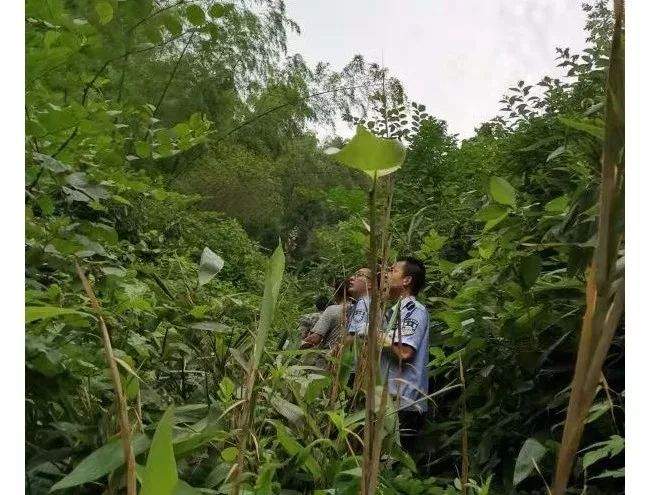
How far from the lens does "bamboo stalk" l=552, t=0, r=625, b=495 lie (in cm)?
19

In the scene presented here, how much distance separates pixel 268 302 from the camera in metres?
0.30

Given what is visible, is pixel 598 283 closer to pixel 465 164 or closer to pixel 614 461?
pixel 614 461

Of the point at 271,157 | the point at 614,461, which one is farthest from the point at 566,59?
the point at 271,157

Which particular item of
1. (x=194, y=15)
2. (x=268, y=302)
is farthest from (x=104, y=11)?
(x=268, y=302)

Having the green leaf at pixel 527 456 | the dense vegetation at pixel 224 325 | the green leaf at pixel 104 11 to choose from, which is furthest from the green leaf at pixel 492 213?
the green leaf at pixel 104 11

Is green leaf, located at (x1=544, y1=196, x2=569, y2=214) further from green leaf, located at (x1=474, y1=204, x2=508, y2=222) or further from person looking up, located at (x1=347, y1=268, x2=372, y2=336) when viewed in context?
person looking up, located at (x1=347, y1=268, x2=372, y2=336)

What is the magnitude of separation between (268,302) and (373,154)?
9 cm

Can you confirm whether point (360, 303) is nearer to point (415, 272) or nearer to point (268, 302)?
point (415, 272)

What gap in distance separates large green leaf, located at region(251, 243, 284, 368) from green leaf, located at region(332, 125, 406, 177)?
80 mm

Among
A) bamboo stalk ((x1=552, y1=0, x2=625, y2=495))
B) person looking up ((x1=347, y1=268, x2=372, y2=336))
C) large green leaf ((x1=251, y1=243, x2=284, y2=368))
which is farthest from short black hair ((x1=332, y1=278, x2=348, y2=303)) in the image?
bamboo stalk ((x1=552, y1=0, x2=625, y2=495))

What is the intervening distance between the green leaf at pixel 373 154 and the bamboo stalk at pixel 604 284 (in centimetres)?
7

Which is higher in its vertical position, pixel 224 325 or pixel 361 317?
pixel 361 317

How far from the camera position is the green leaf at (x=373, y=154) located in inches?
9.6
